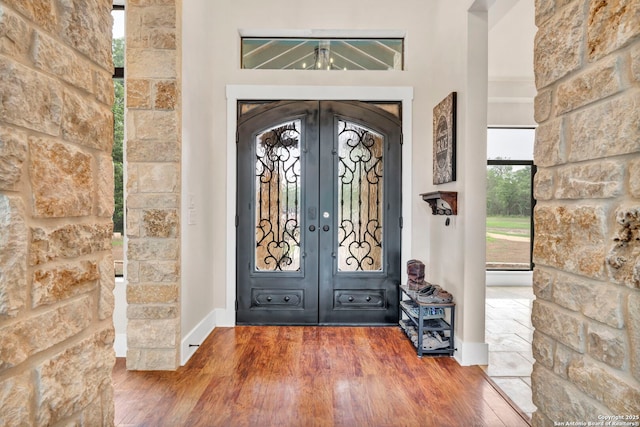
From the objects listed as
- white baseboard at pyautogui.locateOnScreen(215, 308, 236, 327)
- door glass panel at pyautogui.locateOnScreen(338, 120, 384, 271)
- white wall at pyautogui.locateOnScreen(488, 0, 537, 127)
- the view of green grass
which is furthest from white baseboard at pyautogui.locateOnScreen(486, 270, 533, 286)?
white baseboard at pyautogui.locateOnScreen(215, 308, 236, 327)

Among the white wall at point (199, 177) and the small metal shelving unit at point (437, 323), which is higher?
the white wall at point (199, 177)

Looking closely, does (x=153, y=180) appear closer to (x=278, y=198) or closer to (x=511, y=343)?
(x=278, y=198)

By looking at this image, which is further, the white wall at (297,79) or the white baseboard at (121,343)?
the white wall at (297,79)

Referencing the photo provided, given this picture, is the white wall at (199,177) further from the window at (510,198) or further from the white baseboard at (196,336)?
the window at (510,198)

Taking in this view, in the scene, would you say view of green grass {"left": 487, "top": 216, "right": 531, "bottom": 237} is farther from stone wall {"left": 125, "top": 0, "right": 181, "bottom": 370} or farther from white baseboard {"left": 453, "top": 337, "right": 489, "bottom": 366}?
stone wall {"left": 125, "top": 0, "right": 181, "bottom": 370}

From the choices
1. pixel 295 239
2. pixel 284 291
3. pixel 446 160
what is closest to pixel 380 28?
pixel 446 160

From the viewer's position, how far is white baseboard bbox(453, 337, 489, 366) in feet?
8.52

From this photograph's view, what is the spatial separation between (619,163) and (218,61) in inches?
134

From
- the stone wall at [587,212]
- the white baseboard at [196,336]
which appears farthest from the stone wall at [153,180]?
the stone wall at [587,212]

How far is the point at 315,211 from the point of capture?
3.47 metres

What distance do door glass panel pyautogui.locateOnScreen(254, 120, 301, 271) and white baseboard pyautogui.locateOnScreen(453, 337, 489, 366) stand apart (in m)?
1.66

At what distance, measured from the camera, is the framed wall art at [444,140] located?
2779 mm

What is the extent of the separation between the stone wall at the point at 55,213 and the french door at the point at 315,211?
2.24 m

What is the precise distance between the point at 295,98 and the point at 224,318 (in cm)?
228
